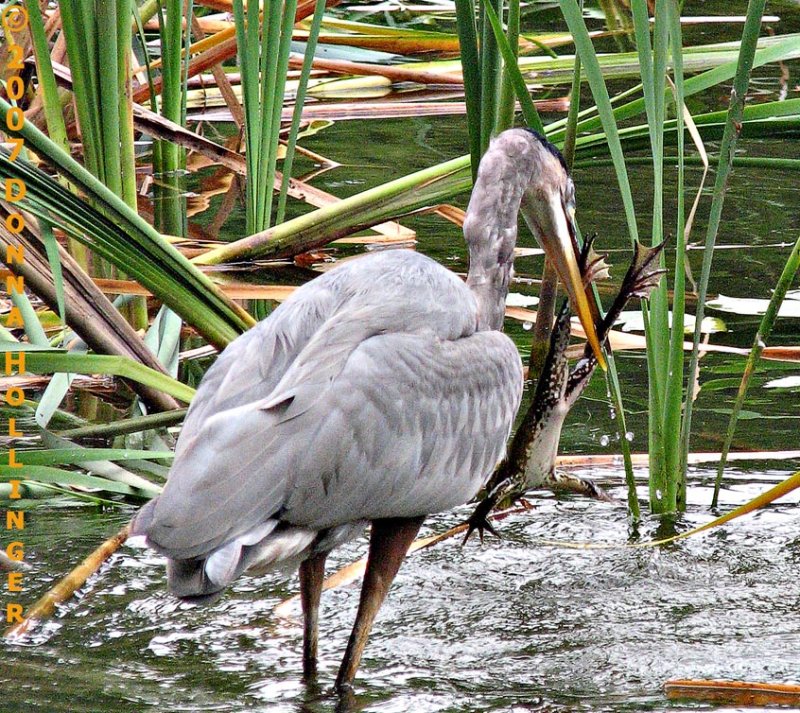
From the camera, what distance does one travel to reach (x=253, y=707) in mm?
3195

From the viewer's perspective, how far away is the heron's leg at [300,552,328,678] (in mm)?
3410

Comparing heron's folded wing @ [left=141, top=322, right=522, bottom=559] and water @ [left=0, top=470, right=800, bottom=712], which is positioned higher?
heron's folded wing @ [left=141, top=322, right=522, bottom=559]

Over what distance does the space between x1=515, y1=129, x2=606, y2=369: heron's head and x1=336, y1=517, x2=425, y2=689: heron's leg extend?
35.8 inches

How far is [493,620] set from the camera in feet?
12.0

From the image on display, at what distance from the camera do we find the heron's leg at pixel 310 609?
341 centimetres

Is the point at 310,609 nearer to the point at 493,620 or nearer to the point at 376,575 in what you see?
the point at 376,575

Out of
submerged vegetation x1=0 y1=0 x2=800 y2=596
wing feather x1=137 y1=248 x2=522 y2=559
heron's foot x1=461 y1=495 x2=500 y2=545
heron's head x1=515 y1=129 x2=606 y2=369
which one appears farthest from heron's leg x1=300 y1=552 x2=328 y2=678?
heron's head x1=515 y1=129 x2=606 y2=369

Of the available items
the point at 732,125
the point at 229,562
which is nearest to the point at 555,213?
the point at 732,125

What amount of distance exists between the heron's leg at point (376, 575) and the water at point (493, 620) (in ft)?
0.28

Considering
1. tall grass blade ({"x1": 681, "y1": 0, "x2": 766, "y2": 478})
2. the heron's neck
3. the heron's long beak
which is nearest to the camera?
tall grass blade ({"x1": 681, "y1": 0, "x2": 766, "y2": 478})

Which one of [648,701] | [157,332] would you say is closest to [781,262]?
[157,332]

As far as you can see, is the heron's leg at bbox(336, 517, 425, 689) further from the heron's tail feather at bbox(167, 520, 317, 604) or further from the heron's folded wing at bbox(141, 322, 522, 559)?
the heron's tail feather at bbox(167, 520, 317, 604)

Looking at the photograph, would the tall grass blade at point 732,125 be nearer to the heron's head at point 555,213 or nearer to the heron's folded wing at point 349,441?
the heron's head at point 555,213

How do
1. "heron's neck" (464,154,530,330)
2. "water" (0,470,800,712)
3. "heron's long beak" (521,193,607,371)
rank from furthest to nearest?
"heron's long beak" (521,193,607,371), "heron's neck" (464,154,530,330), "water" (0,470,800,712)
